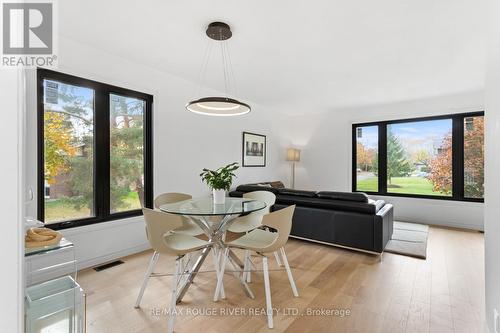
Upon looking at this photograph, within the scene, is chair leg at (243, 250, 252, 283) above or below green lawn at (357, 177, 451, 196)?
below

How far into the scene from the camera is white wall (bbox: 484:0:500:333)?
52.4 inches

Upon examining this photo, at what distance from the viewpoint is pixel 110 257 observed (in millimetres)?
3027

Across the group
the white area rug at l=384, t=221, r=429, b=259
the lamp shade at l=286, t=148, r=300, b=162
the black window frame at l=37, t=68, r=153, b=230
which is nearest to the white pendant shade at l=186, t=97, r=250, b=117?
the black window frame at l=37, t=68, r=153, b=230

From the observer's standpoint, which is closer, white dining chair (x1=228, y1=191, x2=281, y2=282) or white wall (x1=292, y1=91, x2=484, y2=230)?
white dining chair (x1=228, y1=191, x2=281, y2=282)

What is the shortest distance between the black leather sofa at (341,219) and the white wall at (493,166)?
1478 mm

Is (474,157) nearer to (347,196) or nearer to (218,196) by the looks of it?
(347,196)

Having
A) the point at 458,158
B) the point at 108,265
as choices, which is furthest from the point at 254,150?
the point at 458,158

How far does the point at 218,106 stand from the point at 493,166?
2124 millimetres

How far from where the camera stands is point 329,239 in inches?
135

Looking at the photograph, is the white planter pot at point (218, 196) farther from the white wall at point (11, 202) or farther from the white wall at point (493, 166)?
the white wall at point (493, 166)

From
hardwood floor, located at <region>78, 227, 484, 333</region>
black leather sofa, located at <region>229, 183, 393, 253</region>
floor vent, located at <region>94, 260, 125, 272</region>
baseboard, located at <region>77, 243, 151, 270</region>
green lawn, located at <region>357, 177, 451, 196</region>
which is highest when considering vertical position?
green lawn, located at <region>357, 177, 451, 196</region>

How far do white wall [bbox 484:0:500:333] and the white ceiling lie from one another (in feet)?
2.85

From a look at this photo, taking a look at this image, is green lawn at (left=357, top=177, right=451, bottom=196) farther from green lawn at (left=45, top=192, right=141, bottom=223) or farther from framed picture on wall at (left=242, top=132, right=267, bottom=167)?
green lawn at (left=45, top=192, right=141, bottom=223)

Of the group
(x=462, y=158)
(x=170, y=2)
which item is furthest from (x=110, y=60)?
(x=462, y=158)
